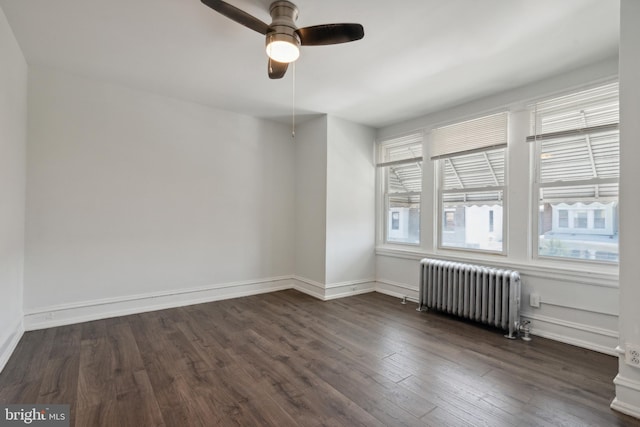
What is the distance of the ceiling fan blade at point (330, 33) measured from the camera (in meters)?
1.98

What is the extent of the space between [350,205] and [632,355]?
3342mm

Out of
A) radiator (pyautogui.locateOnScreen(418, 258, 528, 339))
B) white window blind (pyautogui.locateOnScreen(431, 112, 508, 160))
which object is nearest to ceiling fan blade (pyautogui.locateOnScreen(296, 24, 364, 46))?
white window blind (pyautogui.locateOnScreen(431, 112, 508, 160))

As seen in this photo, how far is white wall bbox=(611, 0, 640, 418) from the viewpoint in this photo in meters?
1.90

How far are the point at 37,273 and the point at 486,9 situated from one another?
186 inches

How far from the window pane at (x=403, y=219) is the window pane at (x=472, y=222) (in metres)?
0.44

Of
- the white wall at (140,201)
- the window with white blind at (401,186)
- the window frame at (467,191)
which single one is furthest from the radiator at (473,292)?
the white wall at (140,201)

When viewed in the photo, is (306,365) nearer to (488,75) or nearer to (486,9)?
(486,9)

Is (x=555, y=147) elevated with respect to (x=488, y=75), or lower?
lower

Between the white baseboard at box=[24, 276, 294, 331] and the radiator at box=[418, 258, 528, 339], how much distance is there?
7.58 ft

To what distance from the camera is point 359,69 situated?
304cm

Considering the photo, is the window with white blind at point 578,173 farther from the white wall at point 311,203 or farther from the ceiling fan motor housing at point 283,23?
the ceiling fan motor housing at point 283,23

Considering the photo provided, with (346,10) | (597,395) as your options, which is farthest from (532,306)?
(346,10)

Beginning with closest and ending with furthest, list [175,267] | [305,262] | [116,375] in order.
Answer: [116,375] < [175,267] < [305,262]

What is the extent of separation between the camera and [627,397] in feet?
6.34
